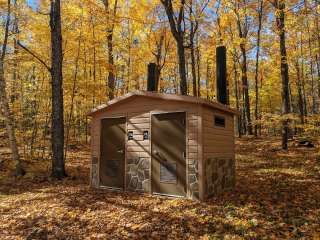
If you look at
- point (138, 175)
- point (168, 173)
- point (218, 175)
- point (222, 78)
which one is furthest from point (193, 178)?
point (222, 78)

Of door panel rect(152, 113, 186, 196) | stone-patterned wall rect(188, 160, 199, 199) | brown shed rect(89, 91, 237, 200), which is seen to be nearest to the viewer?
stone-patterned wall rect(188, 160, 199, 199)

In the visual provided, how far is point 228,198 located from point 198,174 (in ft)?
3.03

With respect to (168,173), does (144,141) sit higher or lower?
higher

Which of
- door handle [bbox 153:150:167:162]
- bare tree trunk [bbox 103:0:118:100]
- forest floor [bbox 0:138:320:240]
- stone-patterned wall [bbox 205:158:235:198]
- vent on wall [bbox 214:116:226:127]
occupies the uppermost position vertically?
bare tree trunk [bbox 103:0:118:100]

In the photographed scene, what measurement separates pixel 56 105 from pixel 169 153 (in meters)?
4.59

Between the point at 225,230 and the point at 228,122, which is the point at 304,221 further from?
the point at 228,122

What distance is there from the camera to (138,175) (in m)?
7.00

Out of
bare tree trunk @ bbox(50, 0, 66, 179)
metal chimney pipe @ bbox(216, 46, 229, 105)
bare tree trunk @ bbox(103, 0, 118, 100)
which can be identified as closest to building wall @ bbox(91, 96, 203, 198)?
bare tree trunk @ bbox(50, 0, 66, 179)

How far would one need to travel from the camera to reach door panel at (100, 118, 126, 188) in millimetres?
7402

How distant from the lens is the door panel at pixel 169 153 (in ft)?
20.7

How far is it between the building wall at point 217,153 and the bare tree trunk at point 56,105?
5.12 metres

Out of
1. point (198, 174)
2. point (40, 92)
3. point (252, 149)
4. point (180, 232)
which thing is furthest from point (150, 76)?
point (252, 149)

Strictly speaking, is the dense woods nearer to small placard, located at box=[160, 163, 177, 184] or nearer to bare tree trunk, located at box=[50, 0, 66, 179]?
bare tree trunk, located at box=[50, 0, 66, 179]

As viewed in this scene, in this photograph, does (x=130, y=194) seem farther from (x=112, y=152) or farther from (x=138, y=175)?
(x=112, y=152)
